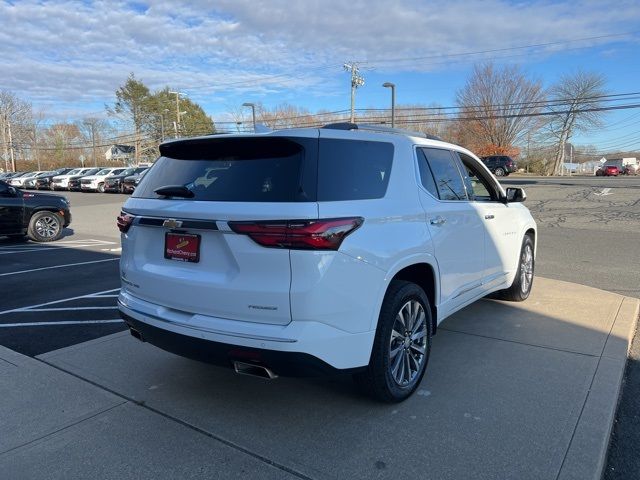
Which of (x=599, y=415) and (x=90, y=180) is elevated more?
(x=90, y=180)

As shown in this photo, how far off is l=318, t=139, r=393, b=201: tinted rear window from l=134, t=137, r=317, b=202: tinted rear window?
101mm

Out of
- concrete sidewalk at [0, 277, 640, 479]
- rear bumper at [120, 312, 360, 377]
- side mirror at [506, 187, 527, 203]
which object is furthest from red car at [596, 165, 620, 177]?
rear bumper at [120, 312, 360, 377]

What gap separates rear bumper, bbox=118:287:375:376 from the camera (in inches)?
111

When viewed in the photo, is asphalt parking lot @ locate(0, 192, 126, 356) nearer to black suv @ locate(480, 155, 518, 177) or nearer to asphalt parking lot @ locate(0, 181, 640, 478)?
asphalt parking lot @ locate(0, 181, 640, 478)

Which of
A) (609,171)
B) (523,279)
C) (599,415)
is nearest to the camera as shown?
(599,415)

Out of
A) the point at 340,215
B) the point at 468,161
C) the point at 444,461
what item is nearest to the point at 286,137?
the point at 340,215

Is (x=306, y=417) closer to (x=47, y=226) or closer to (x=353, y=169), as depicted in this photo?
(x=353, y=169)

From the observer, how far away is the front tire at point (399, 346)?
10.8ft

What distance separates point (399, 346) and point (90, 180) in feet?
121

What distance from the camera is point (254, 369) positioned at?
9.77 feet

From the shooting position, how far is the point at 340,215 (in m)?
2.93

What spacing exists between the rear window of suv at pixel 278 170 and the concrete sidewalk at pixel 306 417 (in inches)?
57.5

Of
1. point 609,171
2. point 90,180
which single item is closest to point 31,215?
point 90,180

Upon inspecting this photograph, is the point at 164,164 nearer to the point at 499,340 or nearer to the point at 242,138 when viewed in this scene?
the point at 242,138
